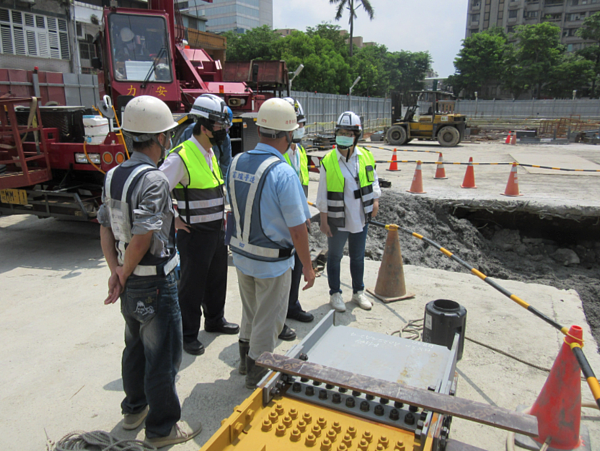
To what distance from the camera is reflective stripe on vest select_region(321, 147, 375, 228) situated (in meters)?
4.22

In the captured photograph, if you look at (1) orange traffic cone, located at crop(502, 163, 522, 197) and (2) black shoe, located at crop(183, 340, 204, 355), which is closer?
(2) black shoe, located at crop(183, 340, 204, 355)

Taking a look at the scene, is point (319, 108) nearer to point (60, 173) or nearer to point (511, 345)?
point (60, 173)

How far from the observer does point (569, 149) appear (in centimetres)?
2077

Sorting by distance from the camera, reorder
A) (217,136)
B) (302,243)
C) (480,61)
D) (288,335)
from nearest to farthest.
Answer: (302,243) < (217,136) < (288,335) < (480,61)

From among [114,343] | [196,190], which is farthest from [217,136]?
[114,343]

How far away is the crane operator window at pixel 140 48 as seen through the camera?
7047mm

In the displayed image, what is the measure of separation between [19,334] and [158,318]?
2.25 meters

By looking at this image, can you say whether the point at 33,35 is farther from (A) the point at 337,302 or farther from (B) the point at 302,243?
(B) the point at 302,243

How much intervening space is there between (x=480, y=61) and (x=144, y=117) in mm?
70340

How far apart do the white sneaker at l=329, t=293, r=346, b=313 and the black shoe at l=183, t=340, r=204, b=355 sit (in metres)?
1.43

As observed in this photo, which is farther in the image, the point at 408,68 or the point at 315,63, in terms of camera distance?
the point at 408,68

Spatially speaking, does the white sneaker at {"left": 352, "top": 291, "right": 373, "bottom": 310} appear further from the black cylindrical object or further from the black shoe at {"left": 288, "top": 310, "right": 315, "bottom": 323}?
the black cylindrical object

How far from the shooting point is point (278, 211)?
8.84 feet

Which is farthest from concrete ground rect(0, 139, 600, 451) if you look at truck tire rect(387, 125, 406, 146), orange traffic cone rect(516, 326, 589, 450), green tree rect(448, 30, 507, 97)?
green tree rect(448, 30, 507, 97)
